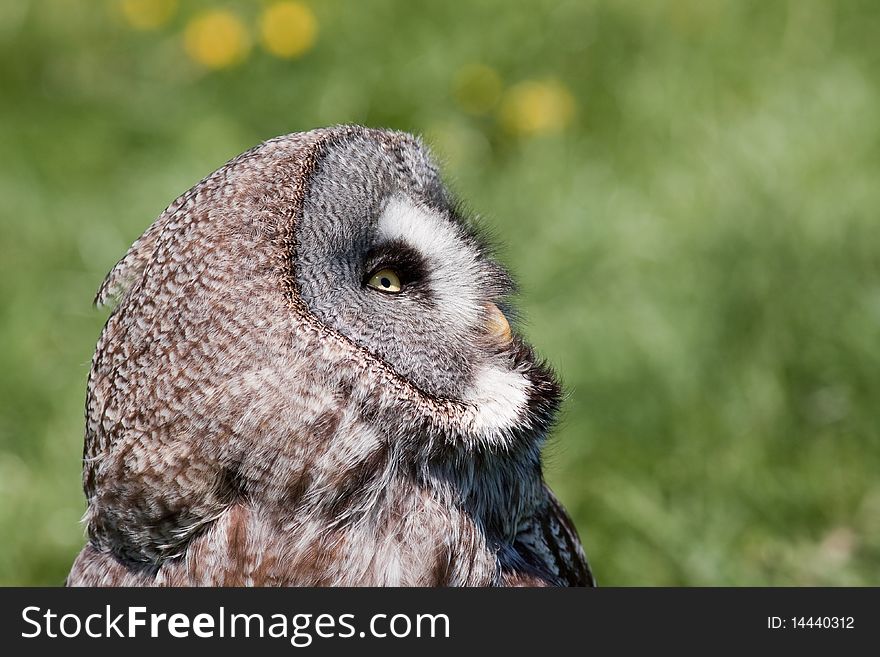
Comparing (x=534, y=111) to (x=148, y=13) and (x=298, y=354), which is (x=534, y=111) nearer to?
(x=148, y=13)

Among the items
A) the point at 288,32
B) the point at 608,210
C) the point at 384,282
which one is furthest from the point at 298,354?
the point at 288,32

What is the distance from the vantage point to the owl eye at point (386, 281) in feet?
5.12

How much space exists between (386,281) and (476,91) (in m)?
2.56

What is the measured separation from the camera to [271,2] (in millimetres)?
4414

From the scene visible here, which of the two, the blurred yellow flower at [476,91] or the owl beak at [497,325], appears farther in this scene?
the blurred yellow flower at [476,91]

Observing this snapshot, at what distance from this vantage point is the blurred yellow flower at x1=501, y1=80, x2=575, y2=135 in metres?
4.00

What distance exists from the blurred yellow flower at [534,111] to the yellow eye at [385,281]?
8.28ft

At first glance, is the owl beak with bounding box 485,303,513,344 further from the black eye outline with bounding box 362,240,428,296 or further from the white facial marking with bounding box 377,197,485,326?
the black eye outline with bounding box 362,240,428,296

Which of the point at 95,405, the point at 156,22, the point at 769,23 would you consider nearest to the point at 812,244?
the point at 769,23

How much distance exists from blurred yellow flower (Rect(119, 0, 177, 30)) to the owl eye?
3.23 meters

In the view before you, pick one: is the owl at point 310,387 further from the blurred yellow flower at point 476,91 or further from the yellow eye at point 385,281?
the blurred yellow flower at point 476,91

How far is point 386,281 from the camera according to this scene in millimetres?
1574

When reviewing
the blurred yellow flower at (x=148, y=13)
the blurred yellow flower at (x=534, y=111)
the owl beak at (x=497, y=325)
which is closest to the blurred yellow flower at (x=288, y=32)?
the blurred yellow flower at (x=148, y=13)

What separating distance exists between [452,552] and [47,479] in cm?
167
